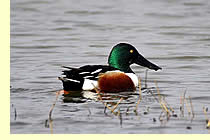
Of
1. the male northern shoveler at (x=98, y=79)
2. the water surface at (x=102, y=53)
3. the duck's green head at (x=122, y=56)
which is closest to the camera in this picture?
the water surface at (x=102, y=53)

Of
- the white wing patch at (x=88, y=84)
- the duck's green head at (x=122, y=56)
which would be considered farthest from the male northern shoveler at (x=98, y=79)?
the duck's green head at (x=122, y=56)

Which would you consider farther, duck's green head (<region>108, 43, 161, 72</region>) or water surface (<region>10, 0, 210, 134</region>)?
duck's green head (<region>108, 43, 161, 72</region>)

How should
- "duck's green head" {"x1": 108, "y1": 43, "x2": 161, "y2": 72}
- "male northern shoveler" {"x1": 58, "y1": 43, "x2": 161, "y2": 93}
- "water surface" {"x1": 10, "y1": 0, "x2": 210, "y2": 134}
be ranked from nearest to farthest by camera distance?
"water surface" {"x1": 10, "y1": 0, "x2": 210, "y2": 134}
"male northern shoveler" {"x1": 58, "y1": 43, "x2": 161, "y2": 93}
"duck's green head" {"x1": 108, "y1": 43, "x2": 161, "y2": 72}

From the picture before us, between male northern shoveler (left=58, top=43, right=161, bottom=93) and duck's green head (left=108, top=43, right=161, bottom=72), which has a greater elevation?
duck's green head (left=108, top=43, right=161, bottom=72)

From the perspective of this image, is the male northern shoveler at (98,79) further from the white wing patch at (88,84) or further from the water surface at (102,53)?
the water surface at (102,53)

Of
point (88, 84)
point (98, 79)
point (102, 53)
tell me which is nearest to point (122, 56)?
point (98, 79)

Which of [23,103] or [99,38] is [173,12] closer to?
[99,38]

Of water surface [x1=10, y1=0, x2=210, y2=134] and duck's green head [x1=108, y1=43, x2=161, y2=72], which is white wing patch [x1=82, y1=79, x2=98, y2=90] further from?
duck's green head [x1=108, y1=43, x2=161, y2=72]

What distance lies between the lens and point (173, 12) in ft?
59.1

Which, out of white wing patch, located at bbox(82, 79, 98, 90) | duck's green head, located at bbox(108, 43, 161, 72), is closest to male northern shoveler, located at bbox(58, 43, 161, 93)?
white wing patch, located at bbox(82, 79, 98, 90)

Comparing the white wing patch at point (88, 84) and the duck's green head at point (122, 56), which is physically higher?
the duck's green head at point (122, 56)

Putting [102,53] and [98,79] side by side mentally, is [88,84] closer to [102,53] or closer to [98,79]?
[98,79]

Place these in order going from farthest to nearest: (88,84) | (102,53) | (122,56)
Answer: (102,53) < (122,56) < (88,84)
